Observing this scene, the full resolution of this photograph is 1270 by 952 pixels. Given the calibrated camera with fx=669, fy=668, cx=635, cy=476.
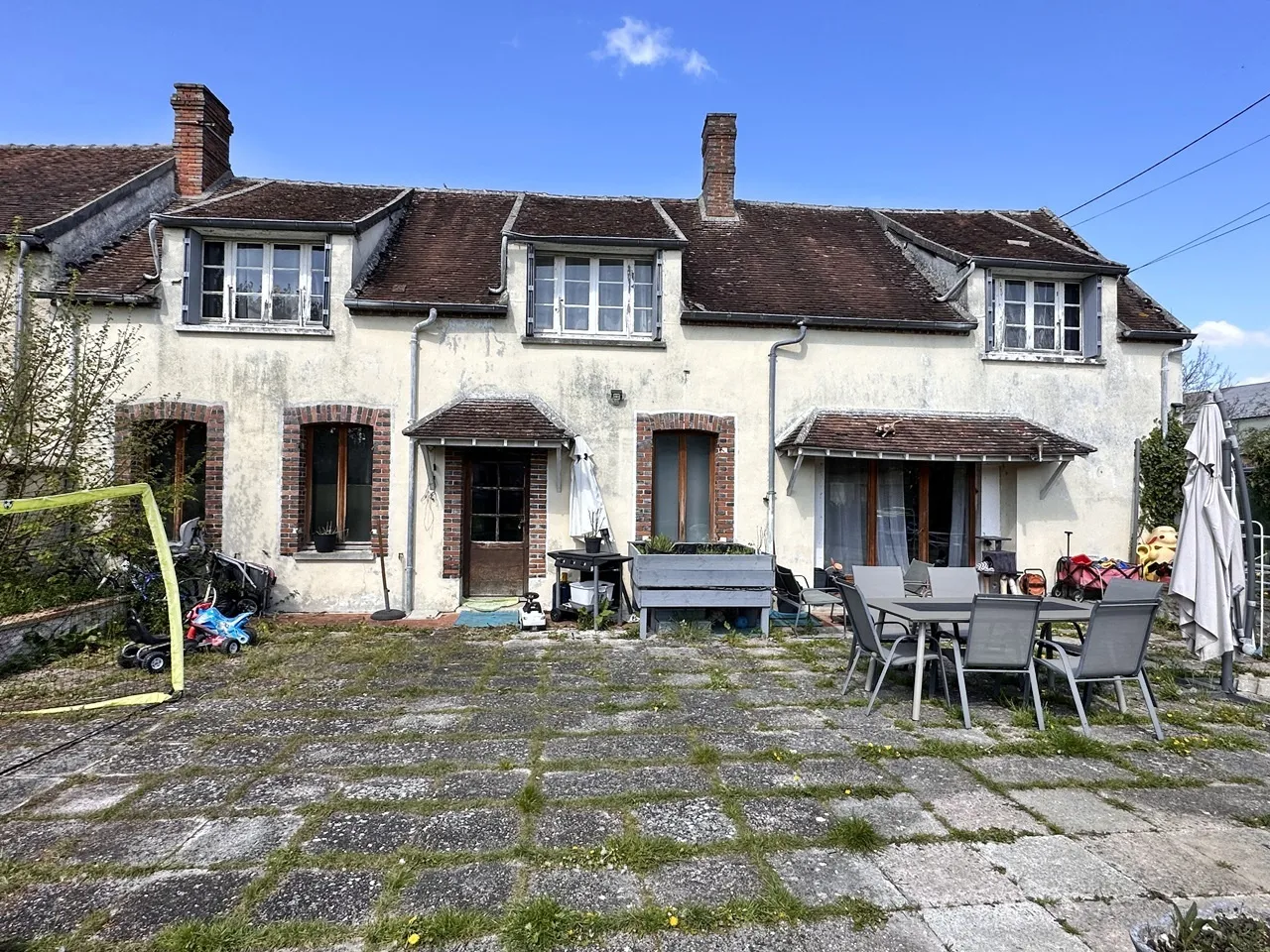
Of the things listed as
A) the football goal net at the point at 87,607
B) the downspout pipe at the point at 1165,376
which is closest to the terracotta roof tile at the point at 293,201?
the football goal net at the point at 87,607

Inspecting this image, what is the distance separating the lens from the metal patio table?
5.14m

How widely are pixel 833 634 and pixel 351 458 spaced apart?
6904 mm

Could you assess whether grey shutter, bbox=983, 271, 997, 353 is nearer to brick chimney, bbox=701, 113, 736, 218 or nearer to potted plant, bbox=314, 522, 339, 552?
brick chimney, bbox=701, 113, 736, 218

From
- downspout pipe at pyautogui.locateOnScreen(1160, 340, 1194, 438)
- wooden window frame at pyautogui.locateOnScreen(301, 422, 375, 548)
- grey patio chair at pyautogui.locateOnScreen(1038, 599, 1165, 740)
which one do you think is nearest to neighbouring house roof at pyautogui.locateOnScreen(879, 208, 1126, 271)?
downspout pipe at pyautogui.locateOnScreen(1160, 340, 1194, 438)

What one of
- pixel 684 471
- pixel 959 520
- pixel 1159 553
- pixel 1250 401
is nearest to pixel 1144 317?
pixel 1159 553

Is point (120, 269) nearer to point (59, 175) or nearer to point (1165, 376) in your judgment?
point (59, 175)

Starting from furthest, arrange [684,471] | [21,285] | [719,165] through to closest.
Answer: [719,165] < [684,471] < [21,285]

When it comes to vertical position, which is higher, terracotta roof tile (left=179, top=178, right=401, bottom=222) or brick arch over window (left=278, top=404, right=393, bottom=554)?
terracotta roof tile (left=179, top=178, right=401, bottom=222)

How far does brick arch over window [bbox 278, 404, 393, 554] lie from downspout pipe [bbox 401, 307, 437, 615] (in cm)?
31

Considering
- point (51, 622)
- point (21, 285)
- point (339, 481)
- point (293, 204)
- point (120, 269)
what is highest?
point (293, 204)

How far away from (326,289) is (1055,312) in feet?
35.2

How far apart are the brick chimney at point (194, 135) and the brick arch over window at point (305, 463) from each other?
5219 mm

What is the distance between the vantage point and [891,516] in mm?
10055

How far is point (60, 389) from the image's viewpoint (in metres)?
6.95
